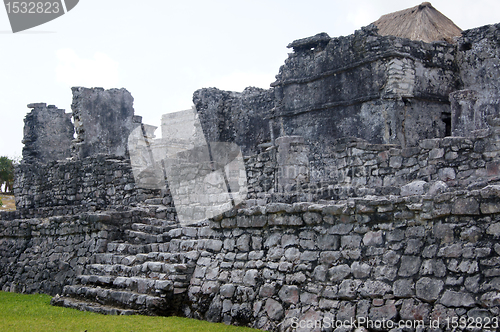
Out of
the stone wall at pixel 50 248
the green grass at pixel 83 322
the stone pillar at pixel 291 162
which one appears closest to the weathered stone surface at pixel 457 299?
the green grass at pixel 83 322

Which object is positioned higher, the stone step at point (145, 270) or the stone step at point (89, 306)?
the stone step at point (145, 270)

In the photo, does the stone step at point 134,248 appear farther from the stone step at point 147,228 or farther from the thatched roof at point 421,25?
the thatched roof at point 421,25

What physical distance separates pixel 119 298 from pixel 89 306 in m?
0.55

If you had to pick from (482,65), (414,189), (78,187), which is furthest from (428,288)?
(78,187)

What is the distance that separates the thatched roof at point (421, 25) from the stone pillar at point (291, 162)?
24.8 feet

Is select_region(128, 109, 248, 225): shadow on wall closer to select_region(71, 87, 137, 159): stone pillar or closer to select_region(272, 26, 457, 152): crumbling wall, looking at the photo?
select_region(71, 87, 137, 159): stone pillar

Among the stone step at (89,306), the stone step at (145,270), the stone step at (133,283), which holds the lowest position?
the stone step at (89,306)

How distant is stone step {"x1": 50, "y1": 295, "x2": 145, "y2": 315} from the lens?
23.9ft

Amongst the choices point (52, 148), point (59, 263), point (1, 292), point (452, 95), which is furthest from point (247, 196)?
point (52, 148)

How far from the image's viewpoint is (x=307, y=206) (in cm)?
628

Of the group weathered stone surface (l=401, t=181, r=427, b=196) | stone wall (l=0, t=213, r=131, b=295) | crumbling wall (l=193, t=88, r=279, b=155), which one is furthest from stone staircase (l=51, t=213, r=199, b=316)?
crumbling wall (l=193, t=88, r=279, b=155)

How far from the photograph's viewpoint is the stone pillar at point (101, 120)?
57.6ft

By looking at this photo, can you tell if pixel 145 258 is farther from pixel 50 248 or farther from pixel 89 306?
pixel 50 248

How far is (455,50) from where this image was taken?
14727mm
